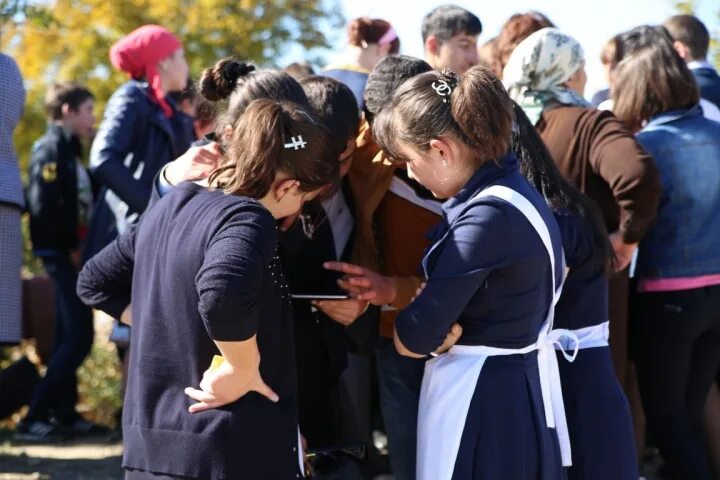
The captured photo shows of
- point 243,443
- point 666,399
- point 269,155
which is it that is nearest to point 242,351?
point 243,443

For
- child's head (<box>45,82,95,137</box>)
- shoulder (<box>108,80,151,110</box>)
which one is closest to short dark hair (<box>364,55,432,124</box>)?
shoulder (<box>108,80,151,110</box>)

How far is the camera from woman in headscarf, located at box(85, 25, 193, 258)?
4.91 meters

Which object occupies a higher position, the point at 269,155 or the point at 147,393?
the point at 269,155

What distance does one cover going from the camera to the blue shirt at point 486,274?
262 cm

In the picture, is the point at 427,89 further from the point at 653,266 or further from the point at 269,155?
the point at 653,266

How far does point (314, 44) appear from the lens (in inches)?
539

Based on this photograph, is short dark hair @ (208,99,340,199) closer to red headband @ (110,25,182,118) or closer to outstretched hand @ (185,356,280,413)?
outstretched hand @ (185,356,280,413)

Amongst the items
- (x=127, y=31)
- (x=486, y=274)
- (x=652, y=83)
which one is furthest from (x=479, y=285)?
(x=127, y=31)

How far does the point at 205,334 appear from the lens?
98.0 inches

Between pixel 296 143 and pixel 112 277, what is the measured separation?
0.70 m

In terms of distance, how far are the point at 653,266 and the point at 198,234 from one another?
229cm

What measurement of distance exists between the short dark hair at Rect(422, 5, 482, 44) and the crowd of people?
0.03 m

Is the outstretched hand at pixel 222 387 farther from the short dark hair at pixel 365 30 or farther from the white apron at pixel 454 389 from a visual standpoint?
the short dark hair at pixel 365 30

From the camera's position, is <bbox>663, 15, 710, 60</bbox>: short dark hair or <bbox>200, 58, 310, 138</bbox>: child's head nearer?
<bbox>200, 58, 310, 138</bbox>: child's head
